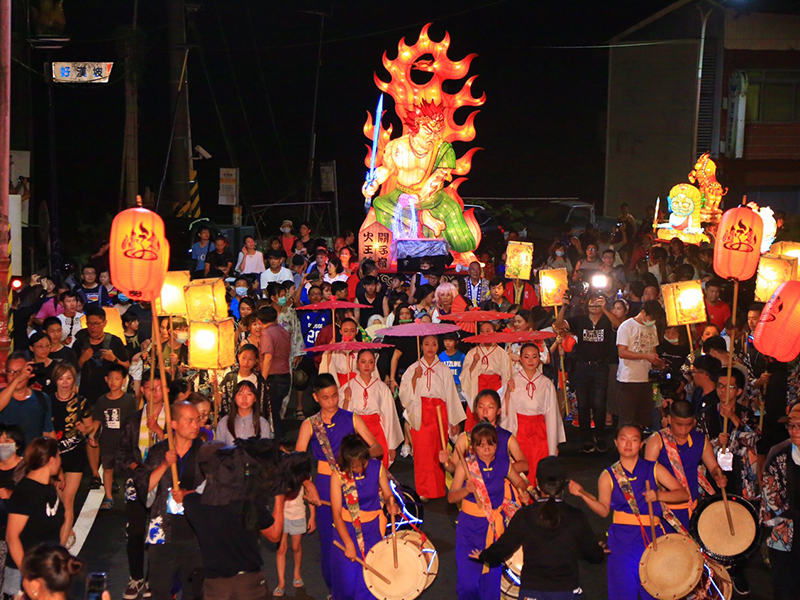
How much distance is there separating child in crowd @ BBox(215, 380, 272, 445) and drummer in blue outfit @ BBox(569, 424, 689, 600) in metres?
2.62

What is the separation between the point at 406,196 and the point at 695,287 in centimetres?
1281

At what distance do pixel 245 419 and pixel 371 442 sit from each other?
42.1 inches

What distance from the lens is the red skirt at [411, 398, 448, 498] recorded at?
33.2ft

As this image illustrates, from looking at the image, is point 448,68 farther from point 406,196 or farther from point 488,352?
point 488,352

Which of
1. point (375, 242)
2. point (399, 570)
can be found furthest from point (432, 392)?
point (375, 242)

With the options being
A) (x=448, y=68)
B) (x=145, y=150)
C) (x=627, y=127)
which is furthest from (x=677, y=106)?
(x=145, y=150)

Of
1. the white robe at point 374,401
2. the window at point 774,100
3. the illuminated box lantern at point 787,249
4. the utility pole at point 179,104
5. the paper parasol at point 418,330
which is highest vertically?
the window at point 774,100

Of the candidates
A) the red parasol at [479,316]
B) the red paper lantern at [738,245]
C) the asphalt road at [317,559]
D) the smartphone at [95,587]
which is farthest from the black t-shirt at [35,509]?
the red paper lantern at [738,245]

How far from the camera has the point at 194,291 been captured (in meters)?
10.1

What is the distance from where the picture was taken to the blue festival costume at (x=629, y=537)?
638 cm

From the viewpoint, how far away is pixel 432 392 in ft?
33.2

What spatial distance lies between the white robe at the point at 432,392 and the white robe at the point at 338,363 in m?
0.73

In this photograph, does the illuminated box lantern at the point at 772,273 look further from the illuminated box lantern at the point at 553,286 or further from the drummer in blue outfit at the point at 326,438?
the drummer in blue outfit at the point at 326,438

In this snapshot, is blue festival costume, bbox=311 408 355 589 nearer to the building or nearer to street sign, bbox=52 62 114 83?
street sign, bbox=52 62 114 83
